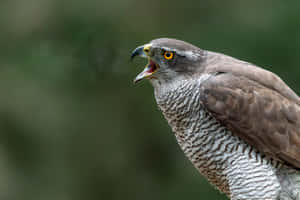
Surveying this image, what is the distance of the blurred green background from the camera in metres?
8.38

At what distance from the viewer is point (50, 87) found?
8.59m

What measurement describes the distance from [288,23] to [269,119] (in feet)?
15.1

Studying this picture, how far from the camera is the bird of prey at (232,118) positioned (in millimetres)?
4141

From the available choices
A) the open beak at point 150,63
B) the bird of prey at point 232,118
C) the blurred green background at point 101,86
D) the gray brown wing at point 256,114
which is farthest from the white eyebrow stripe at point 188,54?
the blurred green background at point 101,86

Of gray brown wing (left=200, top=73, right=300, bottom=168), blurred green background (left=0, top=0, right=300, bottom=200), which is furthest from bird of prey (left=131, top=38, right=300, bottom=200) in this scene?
blurred green background (left=0, top=0, right=300, bottom=200)

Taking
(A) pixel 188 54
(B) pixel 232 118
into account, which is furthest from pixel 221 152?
(A) pixel 188 54

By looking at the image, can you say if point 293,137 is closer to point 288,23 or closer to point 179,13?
point 288,23

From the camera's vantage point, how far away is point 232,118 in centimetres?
416

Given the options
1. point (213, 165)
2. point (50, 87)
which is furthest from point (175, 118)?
point (50, 87)

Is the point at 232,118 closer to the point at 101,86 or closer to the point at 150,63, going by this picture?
the point at 150,63

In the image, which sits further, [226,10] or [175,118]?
[226,10]

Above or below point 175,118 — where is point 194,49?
above

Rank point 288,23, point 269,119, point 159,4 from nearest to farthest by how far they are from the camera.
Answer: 1. point 269,119
2. point 288,23
3. point 159,4

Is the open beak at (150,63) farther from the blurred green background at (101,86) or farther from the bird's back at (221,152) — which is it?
the blurred green background at (101,86)
